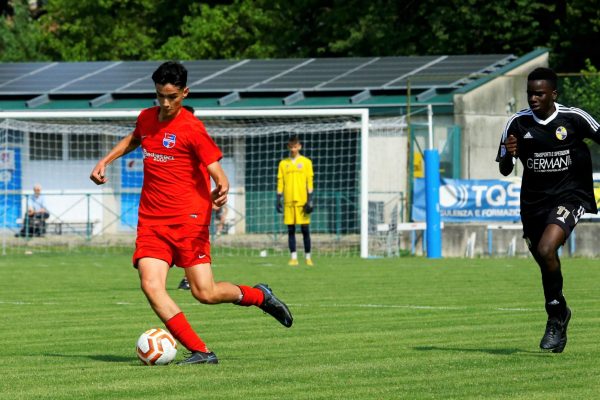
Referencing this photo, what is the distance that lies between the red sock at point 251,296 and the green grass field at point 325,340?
1.24 feet

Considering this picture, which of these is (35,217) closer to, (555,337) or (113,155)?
(113,155)

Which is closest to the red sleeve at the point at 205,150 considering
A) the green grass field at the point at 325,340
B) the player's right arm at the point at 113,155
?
the player's right arm at the point at 113,155

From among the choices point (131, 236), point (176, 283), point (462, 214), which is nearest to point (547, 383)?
point (176, 283)

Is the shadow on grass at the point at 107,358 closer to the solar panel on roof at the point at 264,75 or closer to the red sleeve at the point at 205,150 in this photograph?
the red sleeve at the point at 205,150

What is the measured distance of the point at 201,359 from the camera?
361 inches

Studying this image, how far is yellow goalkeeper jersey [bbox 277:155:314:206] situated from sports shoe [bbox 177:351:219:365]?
48.3 ft

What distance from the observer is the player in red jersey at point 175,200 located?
927cm

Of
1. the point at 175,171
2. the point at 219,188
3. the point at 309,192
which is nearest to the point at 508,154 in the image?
the point at 219,188

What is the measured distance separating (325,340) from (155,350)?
2.08m

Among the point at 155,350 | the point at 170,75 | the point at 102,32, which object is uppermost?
the point at 102,32

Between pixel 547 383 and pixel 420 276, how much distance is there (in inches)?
471

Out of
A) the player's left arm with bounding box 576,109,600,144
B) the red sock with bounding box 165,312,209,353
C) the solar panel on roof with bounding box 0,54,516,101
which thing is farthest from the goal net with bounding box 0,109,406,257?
the red sock with bounding box 165,312,209,353

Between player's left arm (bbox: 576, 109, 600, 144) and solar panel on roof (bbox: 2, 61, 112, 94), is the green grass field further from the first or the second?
solar panel on roof (bbox: 2, 61, 112, 94)

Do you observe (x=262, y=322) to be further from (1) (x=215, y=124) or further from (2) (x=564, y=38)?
(2) (x=564, y=38)
